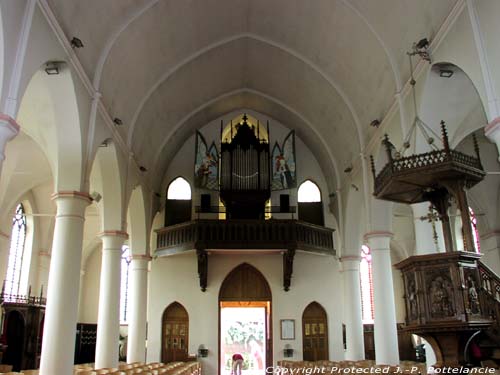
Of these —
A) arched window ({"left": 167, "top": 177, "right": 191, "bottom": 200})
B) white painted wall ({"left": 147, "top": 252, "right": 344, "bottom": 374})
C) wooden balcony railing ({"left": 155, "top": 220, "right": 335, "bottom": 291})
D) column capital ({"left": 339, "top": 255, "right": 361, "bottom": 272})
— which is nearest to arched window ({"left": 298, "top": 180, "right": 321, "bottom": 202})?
white painted wall ({"left": 147, "top": 252, "right": 344, "bottom": 374})

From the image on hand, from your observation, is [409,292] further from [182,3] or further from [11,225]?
[11,225]

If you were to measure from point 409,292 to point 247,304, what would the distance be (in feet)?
43.2

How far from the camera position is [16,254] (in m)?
20.8

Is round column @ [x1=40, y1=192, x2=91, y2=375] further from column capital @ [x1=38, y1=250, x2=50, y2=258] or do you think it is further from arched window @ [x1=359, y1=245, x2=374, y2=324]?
arched window @ [x1=359, y1=245, x2=374, y2=324]

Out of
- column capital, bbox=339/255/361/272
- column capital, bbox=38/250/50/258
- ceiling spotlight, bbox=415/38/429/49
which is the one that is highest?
ceiling spotlight, bbox=415/38/429/49

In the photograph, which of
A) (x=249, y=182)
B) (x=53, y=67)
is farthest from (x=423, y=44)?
(x=249, y=182)

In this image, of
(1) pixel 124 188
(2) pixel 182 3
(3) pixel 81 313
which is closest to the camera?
(2) pixel 182 3

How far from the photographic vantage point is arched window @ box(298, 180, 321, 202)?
857 inches

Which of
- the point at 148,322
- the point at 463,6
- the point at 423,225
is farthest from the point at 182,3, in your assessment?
the point at 148,322

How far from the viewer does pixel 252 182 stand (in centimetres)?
1972

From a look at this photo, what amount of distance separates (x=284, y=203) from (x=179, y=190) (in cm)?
458

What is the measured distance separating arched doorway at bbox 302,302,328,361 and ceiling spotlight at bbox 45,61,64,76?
14.0 metres

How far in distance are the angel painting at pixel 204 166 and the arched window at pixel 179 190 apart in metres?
2.13

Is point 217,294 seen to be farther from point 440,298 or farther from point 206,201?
point 440,298
